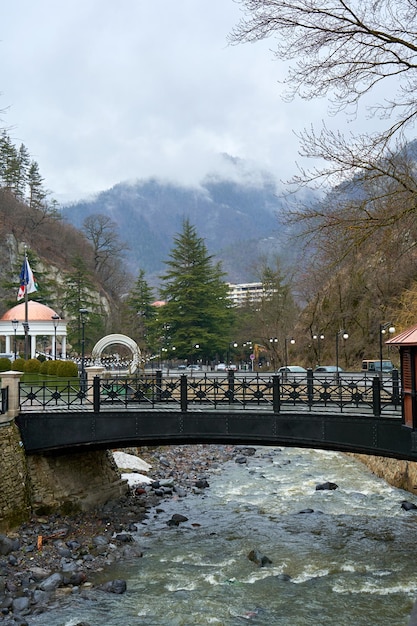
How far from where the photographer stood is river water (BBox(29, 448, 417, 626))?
12.9 meters

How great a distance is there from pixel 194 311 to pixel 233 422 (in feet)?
139

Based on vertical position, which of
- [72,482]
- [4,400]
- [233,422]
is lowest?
[72,482]

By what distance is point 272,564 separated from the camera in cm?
1566

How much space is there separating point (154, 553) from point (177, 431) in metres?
3.50

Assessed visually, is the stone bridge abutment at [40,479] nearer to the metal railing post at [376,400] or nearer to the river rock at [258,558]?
the river rock at [258,558]

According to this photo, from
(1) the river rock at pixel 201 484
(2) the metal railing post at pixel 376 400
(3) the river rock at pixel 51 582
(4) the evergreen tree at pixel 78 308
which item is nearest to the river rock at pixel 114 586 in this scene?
(3) the river rock at pixel 51 582

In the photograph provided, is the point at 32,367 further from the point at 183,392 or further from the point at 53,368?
the point at 183,392

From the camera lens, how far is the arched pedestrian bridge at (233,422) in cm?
1552

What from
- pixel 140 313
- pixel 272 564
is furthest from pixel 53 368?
pixel 140 313

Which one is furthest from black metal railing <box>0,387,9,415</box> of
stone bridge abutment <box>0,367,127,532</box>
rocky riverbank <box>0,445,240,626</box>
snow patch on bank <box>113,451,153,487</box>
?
snow patch on bank <box>113,451,153,487</box>

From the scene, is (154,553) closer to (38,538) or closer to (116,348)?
(38,538)

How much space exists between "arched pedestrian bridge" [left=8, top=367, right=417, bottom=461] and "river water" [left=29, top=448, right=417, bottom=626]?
9.87 feet

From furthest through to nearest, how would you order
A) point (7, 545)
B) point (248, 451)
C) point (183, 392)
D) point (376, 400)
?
point (248, 451) < point (183, 392) < point (7, 545) < point (376, 400)

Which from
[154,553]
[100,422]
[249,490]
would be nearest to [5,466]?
[100,422]
